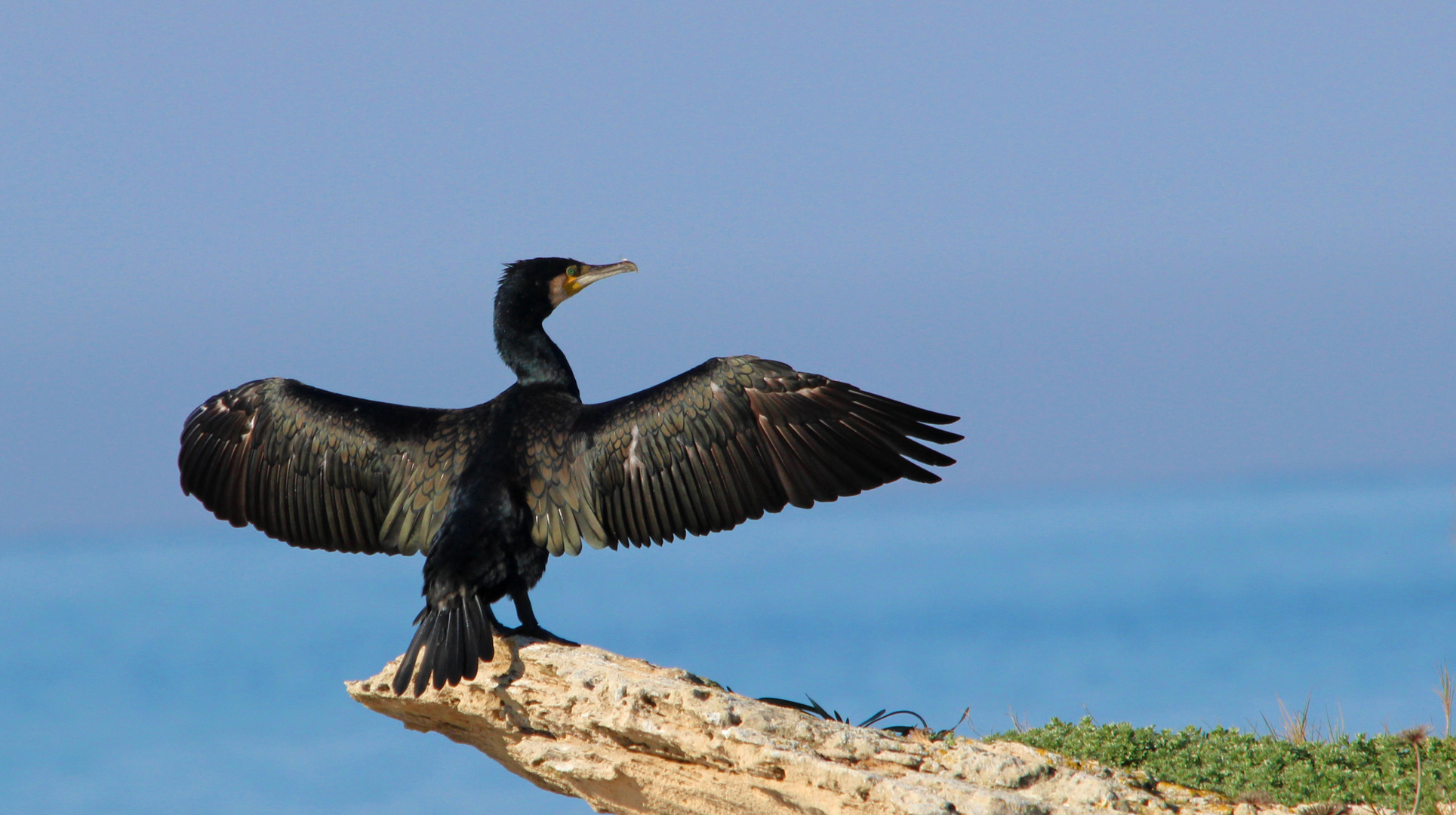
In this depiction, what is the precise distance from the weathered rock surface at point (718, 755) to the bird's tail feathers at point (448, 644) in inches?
13.2

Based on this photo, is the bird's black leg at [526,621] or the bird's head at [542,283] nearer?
the bird's black leg at [526,621]

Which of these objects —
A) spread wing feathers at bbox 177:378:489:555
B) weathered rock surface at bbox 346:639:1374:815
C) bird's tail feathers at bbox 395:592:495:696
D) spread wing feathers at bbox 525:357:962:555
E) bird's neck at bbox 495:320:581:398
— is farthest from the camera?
bird's neck at bbox 495:320:581:398

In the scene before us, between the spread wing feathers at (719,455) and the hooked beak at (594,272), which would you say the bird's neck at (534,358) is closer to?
the hooked beak at (594,272)

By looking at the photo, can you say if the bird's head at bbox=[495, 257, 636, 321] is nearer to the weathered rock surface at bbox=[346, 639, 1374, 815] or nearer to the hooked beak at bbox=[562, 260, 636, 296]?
the hooked beak at bbox=[562, 260, 636, 296]

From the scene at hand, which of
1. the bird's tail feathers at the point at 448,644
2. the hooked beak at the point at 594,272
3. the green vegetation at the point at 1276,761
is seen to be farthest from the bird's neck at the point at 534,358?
the green vegetation at the point at 1276,761

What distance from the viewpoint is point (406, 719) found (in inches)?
240

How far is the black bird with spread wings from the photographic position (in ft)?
18.1


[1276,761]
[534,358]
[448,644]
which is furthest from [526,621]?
[1276,761]

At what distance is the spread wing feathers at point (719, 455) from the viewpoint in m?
5.63

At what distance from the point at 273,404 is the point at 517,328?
133cm

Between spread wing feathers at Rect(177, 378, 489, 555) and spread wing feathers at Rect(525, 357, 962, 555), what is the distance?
0.59m

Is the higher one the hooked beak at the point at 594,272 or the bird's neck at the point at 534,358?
the hooked beak at the point at 594,272

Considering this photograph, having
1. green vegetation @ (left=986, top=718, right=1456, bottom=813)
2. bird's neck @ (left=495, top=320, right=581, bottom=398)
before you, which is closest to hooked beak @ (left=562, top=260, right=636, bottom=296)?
bird's neck @ (left=495, top=320, right=581, bottom=398)

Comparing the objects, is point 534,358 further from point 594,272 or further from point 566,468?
point 566,468
